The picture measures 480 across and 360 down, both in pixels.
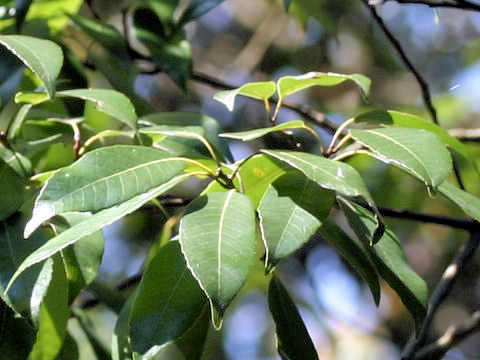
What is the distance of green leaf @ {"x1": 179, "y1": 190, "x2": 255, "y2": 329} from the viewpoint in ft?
2.63

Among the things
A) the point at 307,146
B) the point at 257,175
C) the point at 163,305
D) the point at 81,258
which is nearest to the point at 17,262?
the point at 81,258

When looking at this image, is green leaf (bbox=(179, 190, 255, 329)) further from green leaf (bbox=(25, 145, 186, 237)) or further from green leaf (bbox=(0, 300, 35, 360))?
green leaf (bbox=(0, 300, 35, 360))

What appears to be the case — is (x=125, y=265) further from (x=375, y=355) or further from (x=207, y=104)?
(x=375, y=355)

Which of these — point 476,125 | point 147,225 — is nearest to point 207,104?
point 147,225

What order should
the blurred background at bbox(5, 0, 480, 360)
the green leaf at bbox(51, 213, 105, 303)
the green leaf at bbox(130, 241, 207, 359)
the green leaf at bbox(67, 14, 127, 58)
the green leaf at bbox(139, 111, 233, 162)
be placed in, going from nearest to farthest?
the green leaf at bbox(130, 241, 207, 359), the green leaf at bbox(51, 213, 105, 303), the green leaf at bbox(139, 111, 233, 162), the green leaf at bbox(67, 14, 127, 58), the blurred background at bbox(5, 0, 480, 360)

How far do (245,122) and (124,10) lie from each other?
193cm

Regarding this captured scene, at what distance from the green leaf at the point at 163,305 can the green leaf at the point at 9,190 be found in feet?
0.69

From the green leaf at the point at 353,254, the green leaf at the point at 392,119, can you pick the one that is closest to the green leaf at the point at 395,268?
the green leaf at the point at 353,254

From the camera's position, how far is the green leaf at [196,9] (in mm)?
1469

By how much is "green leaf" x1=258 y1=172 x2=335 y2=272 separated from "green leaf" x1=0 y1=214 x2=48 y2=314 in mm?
265

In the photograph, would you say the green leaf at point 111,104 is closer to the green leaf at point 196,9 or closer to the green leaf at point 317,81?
the green leaf at point 317,81

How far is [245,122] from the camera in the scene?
3.50 metres

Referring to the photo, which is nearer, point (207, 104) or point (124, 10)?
point (124, 10)

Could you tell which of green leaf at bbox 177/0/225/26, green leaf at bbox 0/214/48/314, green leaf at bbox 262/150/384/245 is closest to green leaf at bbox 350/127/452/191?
green leaf at bbox 262/150/384/245
